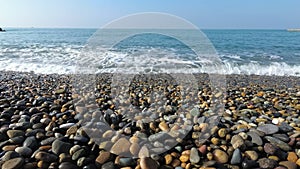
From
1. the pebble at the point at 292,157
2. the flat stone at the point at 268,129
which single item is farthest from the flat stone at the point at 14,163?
the flat stone at the point at 268,129

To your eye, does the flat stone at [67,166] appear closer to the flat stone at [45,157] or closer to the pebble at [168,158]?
the flat stone at [45,157]

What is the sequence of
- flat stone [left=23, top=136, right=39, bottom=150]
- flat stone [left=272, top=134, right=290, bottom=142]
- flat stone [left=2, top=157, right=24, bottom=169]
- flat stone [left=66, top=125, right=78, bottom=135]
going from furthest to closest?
1. flat stone [left=66, top=125, right=78, bottom=135]
2. flat stone [left=272, top=134, right=290, bottom=142]
3. flat stone [left=23, top=136, right=39, bottom=150]
4. flat stone [left=2, top=157, right=24, bottom=169]

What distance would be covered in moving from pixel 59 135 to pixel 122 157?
0.86 meters

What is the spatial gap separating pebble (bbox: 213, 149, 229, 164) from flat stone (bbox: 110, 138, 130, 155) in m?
0.86

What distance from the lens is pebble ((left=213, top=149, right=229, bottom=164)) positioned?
225 centimetres

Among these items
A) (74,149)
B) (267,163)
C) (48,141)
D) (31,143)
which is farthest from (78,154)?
(267,163)

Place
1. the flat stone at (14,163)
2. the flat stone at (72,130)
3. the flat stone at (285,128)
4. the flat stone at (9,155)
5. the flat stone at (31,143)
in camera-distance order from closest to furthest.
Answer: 1. the flat stone at (14,163)
2. the flat stone at (9,155)
3. the flat stone at (31,143)
4. the flat stone at (72,130)
5. the flat stone at (285,128)

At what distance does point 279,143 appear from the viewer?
8.27 ft

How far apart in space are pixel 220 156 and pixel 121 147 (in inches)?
38.0

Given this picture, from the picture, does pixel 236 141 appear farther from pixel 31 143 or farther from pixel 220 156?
pixel 31 143

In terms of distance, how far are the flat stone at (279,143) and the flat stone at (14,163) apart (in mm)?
2475

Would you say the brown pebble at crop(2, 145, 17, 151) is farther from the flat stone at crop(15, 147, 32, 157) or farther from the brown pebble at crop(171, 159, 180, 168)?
the brown pebble at crop(171, 159, 180, 168)

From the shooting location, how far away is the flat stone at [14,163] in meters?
2.07

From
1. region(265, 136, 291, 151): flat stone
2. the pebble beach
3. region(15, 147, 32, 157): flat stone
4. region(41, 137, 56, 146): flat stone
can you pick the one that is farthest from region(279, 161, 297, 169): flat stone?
region(15, 147, 32, 157): flat stone
